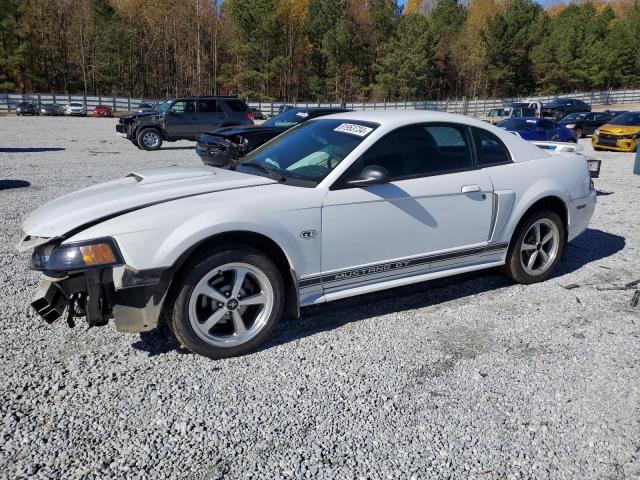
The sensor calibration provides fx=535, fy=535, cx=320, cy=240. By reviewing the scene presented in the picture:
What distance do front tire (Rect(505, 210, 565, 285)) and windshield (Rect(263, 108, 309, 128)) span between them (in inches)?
330

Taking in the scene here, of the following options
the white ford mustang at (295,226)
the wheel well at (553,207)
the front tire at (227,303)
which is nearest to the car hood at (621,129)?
the wheel well at (553,207)

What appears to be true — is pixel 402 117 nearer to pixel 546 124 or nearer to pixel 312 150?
pixel 312 150

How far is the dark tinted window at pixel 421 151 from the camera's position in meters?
3.95

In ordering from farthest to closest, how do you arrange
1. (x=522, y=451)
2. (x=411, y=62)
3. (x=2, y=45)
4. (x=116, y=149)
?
(x=411, y=62)
(x=2, y=45)
(x=116, y=149)
(x=522, y=451)

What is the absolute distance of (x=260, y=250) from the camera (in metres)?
3.49

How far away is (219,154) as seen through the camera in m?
10.6

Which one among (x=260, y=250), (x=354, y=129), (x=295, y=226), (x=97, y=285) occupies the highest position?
(x=354, y=129)

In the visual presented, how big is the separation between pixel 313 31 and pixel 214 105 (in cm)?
5754

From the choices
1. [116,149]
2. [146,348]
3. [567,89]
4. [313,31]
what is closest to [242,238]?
[146,348]

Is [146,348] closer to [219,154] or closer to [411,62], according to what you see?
[219,154]

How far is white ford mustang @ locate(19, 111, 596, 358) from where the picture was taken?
3113mm

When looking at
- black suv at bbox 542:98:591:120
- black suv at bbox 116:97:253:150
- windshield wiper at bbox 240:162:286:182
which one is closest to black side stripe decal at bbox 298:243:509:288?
windshield wiper at bbox 240:162:286:182

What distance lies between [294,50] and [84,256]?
7023 cm

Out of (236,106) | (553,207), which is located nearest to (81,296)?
(553,207)
